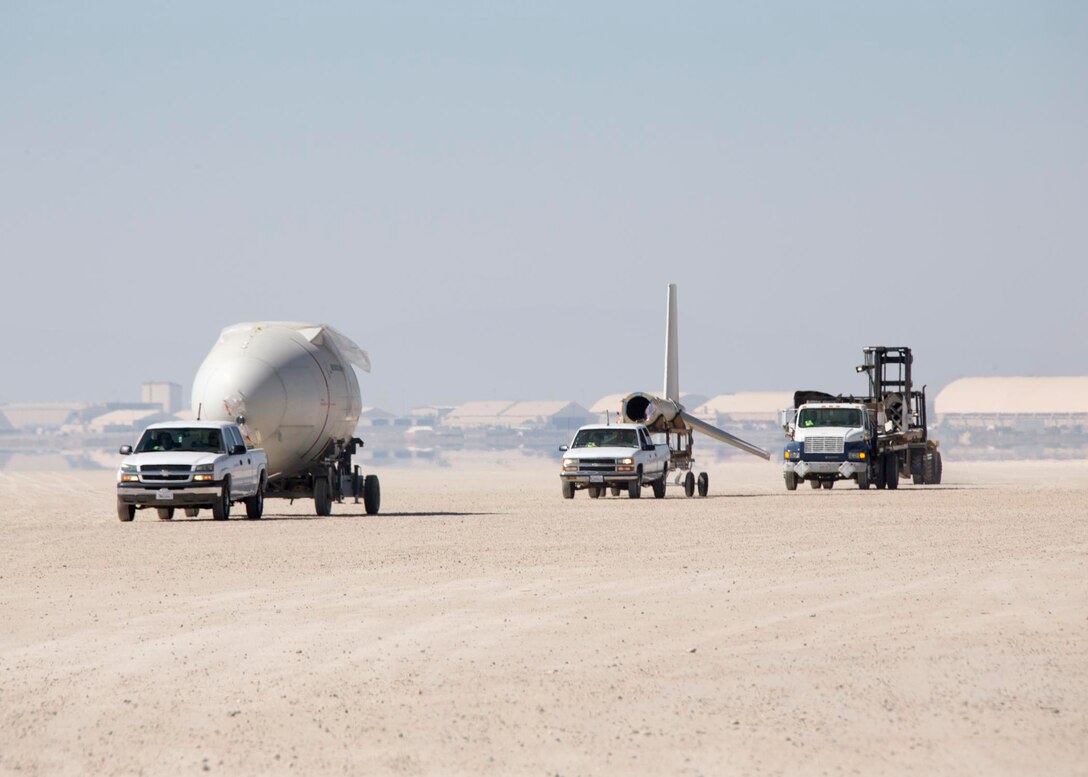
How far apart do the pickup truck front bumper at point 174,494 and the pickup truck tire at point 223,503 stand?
0.10 metres

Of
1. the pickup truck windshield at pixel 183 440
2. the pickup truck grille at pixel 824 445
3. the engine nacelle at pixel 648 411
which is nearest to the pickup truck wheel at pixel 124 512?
the pickup truck windshield at pixel 183 440

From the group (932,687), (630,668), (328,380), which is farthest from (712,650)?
(328,380)

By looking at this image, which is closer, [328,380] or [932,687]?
[932,687]

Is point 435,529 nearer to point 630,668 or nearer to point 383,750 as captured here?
point 630,668

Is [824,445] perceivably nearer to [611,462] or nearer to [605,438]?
[605,438]

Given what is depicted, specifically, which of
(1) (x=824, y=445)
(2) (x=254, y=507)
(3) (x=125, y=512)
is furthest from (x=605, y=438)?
(3) (x=125, y=512)

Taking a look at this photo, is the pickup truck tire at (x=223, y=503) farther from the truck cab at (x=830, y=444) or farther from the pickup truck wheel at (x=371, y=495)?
the truck cab at (x=830, y=444)

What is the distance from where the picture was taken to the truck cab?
2015 inches

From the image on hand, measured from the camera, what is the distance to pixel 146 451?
34469 mm

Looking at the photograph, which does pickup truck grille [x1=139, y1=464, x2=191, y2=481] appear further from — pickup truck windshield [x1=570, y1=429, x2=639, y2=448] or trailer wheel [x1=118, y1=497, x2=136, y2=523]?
pickup truck windshield [x1=570, y1=429, x2=639, y2=448]

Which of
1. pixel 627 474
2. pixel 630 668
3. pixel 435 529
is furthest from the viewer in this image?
pixel 627 474

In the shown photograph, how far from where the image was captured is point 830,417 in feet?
172

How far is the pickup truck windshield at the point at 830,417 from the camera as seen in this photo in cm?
5197

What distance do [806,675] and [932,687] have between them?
3.09 ft
